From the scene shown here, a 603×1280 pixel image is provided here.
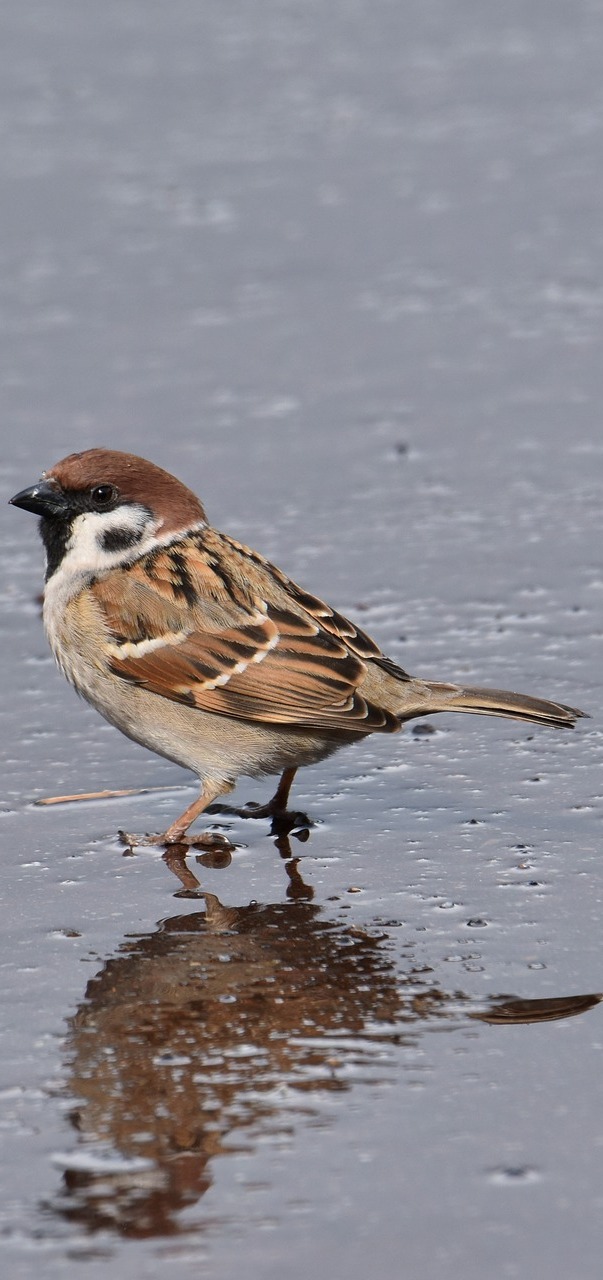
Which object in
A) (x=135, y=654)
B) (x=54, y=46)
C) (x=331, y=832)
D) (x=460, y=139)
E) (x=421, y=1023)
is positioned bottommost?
(x=421, y=1023)

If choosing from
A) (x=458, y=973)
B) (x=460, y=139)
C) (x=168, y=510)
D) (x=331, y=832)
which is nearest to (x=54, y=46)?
(x=460, y=139)

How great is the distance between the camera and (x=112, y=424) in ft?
30.2

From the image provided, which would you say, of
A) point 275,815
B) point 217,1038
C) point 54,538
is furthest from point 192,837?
point 217,1038

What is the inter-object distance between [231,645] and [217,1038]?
5.73 ft

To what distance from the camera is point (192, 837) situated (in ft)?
19.3

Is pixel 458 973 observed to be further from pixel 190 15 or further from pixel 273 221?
pixel 190 15

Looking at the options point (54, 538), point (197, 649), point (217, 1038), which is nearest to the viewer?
point (217, 1038)

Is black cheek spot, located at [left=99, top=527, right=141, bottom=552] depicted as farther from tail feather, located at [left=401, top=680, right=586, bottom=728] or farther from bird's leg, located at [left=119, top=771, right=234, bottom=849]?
tail feather, located at [left=401, top=680, right=586, bottom=728]

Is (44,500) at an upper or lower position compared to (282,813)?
upper

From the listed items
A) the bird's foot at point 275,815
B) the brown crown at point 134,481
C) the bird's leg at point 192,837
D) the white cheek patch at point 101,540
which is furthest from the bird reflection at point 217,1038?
the brown crown at point 134,481

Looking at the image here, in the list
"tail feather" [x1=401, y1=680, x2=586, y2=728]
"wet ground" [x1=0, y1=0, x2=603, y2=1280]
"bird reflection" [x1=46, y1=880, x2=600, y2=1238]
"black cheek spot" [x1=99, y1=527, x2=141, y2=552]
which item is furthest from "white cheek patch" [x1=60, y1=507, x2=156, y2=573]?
"bird reflection" [x1=46, y1=880, x2=600, y2=1238]

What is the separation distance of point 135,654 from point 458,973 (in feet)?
5.50

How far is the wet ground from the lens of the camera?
3.91 meters

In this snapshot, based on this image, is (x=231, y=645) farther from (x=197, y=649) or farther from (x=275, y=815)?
(x=275, y=815)
